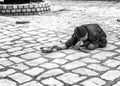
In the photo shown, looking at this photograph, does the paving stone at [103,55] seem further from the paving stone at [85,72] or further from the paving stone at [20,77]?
the paving stone at [20,77]

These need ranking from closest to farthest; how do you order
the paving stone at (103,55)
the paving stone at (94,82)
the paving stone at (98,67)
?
the paving stone at (94,82) < the paving stone at (98,67) < the paving stone at (103,55)

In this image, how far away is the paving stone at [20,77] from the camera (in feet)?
12.1

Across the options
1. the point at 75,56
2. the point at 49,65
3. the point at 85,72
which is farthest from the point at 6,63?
the point at 85,72

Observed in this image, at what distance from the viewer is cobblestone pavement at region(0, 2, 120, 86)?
3658mm

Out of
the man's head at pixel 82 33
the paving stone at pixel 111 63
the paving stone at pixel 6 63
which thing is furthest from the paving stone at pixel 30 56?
the paving stone at pixel 111 63

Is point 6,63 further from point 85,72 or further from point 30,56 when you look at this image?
point 85,72

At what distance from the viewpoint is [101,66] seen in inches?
163

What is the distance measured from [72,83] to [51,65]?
81cm

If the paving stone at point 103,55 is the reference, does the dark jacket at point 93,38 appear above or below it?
above

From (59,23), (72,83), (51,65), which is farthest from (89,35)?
(59,23)

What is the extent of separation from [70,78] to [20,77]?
80 cm

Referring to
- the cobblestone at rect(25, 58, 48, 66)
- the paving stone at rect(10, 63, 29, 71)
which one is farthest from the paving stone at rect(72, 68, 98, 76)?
the paving stone at rect(10, 63, 29, 71)

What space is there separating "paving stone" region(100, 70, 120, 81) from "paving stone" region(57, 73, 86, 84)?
1.13ft

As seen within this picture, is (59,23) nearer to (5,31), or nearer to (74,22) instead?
(74,22)
